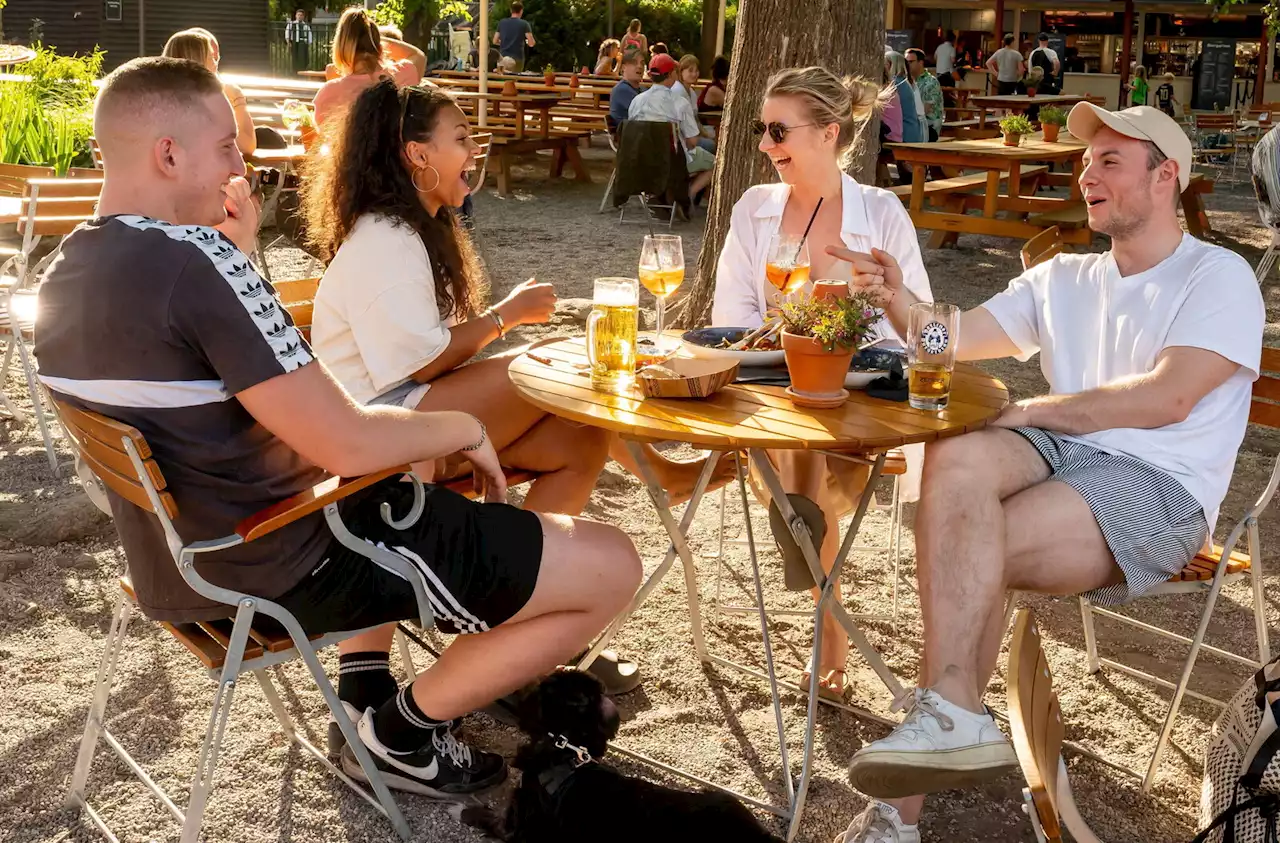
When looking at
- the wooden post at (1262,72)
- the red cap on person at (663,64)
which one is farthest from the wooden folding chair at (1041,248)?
the wooden post at (1262,72)

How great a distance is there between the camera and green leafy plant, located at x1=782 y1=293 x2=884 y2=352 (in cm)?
246

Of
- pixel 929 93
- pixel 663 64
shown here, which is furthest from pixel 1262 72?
pixel 663 64

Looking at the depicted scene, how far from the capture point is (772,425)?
7.91 feet

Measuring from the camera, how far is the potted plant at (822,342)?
97.3 inches

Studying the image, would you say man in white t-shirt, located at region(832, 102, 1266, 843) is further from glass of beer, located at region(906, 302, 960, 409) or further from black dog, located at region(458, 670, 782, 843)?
black dog, located at region(458, 670, 782, 843)

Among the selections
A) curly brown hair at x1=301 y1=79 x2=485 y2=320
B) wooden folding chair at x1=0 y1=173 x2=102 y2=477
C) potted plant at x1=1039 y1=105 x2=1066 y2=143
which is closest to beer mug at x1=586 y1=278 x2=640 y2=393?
curly brown hair at x1=301 y1=79 x2=485 y2=320

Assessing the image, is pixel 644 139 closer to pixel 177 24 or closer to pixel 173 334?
pixel 173 334

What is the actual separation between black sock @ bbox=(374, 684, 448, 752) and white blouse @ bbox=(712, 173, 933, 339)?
1.40 meters

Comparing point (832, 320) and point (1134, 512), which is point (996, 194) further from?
point (832, 320)

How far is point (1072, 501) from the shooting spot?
263 centimetres

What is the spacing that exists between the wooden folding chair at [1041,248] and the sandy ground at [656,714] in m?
1.01

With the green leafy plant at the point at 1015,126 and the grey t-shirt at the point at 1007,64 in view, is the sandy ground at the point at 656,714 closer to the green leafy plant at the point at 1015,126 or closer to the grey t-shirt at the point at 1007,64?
the green leafy plant at the point at 1015,126

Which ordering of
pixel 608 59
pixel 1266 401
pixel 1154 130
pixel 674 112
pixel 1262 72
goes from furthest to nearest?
pixel 1262 72
pixel 608 59
pixel 674 112
pixel 1266 401
pixel 1154 130

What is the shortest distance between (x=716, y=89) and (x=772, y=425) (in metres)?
11.0
